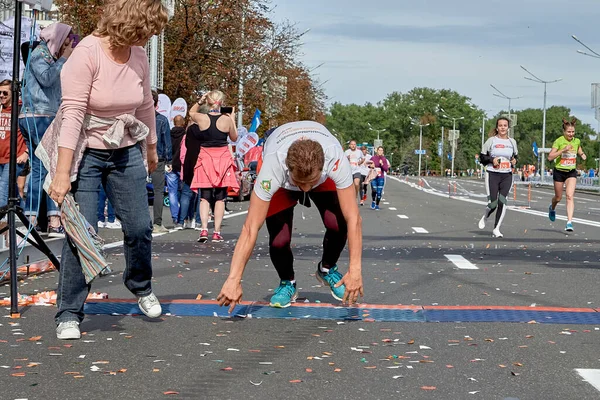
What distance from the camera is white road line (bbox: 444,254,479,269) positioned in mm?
10508

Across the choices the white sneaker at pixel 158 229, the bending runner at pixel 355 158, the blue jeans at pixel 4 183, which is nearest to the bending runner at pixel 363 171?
the bending runner at pixel 355 158

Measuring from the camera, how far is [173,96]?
3950 cm

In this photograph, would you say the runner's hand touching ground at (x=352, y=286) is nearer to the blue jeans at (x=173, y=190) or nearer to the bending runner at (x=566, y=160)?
the blue jeans at (x=173, y=190)

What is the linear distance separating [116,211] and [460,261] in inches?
222

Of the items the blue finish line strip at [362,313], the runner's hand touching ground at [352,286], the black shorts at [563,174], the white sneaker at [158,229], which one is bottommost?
the white sneaker at [158,229]

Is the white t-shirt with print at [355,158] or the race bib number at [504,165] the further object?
the white t-shirt with print at [355,158]

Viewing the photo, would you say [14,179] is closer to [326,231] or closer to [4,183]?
[326,231]

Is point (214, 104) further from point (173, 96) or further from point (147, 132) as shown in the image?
point (173, 96)

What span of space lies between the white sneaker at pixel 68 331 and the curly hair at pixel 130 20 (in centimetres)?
150

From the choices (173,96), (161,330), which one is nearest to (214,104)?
(161,330)

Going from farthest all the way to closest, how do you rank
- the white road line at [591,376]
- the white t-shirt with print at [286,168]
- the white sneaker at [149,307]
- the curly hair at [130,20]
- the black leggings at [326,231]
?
the black leggings at [326,231] → the white sneaker at [149,307] → the white t-shirt with print at [286,168] → the curly hair at [130,20] → the white road line at [591,376]

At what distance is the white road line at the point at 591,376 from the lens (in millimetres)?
4820

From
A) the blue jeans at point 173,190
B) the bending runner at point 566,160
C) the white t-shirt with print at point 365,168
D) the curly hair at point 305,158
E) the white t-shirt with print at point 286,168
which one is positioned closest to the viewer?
the curly hair at point 305,158

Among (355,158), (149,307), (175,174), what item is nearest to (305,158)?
(149,307)
